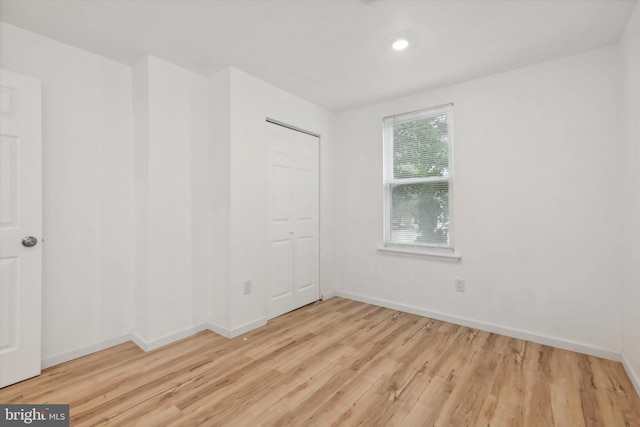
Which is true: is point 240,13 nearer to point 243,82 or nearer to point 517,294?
point 243,82

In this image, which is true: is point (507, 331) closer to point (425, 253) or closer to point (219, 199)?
point (425, 253)

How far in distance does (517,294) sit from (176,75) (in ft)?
12.4

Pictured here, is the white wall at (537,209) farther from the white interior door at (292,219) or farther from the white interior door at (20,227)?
the white interior door at (20,227)

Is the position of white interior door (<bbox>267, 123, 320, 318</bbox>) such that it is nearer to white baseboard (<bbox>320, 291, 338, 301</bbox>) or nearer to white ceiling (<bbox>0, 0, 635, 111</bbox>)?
white baseboard (<bbox>320, 291, 338, 301</bbox>)

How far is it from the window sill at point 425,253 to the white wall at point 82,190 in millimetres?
2714

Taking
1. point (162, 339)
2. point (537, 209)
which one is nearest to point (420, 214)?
point (537, 209)

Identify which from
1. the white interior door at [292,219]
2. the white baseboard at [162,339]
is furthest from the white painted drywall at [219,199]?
the white interior door at [292,219]

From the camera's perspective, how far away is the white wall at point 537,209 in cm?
239

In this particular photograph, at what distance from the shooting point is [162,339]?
260 cm

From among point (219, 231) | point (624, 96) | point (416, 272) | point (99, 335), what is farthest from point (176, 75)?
point (624, 96)

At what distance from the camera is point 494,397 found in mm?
1891

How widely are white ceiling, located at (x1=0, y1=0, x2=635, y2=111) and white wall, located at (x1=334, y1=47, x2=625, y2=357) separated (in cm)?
28

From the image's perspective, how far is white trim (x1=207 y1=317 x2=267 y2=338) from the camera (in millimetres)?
2762

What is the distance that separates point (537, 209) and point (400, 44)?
74.0 inches
